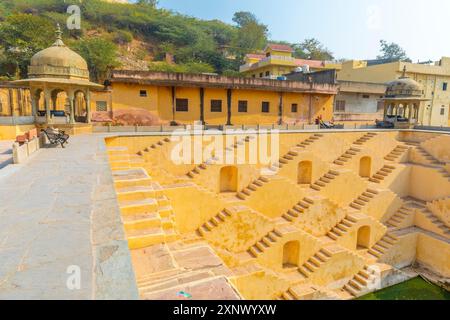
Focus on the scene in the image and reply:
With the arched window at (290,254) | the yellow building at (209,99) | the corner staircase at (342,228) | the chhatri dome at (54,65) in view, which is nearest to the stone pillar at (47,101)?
the chhatri dome at (54,65)

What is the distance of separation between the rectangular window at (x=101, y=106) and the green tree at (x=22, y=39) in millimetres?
13697

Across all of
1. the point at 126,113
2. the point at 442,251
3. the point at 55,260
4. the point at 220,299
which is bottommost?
the point at 442,251

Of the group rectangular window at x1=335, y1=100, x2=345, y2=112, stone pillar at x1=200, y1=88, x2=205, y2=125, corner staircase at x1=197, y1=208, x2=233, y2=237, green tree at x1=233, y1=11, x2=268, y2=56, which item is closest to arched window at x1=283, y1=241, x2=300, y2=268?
corner staircase at x1=197, y1=208, x2=233, y2=237

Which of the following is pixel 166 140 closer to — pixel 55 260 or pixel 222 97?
pixel 222 97

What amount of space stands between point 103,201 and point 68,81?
37.8 feet

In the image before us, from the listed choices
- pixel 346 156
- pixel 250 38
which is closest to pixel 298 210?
pixel 346 156

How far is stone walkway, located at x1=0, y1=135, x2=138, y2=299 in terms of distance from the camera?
2674 millimetres

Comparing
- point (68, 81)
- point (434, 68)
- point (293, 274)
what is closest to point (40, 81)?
point (68, 81)

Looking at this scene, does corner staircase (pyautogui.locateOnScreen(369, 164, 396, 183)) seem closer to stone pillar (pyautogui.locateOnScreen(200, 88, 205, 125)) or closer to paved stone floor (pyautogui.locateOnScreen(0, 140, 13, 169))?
stone pillar (pyautogui.locateOnScreen(200, 88, 205, 125))

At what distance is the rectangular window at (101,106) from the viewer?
61.1 feet

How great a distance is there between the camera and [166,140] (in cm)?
1349

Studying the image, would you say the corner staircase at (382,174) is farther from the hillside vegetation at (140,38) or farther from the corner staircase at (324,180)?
the hillside vegetation at (140,38)

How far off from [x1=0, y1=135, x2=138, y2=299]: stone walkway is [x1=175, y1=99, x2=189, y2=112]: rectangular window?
13.9 meters

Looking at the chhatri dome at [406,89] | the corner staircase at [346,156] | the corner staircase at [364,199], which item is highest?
the chhatri dome at [406,89]
